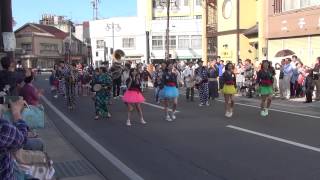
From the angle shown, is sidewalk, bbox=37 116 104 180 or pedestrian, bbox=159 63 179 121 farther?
pedestrian, bbox=159 63 179 121

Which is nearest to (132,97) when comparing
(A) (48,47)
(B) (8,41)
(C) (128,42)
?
(B) (8,41)

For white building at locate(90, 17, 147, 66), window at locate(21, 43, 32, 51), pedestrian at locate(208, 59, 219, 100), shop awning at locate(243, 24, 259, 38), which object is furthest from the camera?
window at locate(21, 43, 32, 51)

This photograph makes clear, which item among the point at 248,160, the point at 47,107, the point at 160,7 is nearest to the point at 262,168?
the point at 248,160

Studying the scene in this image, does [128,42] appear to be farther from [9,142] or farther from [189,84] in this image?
[9,142]

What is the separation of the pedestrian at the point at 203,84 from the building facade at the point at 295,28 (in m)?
8.37

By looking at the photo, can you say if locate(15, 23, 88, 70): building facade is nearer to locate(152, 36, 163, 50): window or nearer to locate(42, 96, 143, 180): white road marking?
locate(152, 36, 163, 50): window

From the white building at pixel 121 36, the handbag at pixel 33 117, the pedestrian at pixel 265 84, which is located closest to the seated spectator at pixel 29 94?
the handbag at pixel 33 117

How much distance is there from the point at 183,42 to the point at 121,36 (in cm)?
907

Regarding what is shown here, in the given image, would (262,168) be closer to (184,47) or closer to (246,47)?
(246,47)

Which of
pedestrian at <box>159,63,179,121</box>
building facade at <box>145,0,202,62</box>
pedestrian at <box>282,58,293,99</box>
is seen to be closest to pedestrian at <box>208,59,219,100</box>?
pedestrian at <box>282,58,293,99</box>

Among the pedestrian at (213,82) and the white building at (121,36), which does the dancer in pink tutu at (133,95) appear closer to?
the pedestrian at (213,82)

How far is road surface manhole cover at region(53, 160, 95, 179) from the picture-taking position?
8555 millimetres

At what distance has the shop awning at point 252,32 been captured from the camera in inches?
1437

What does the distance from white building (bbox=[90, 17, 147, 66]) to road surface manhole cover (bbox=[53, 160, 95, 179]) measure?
6350 cm
